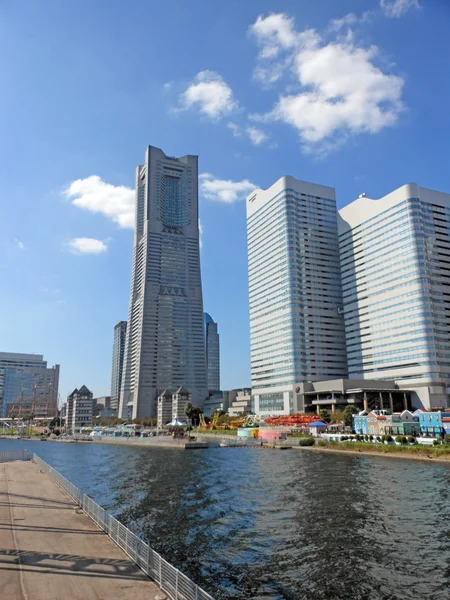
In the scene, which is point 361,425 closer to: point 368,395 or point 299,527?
point 368,395

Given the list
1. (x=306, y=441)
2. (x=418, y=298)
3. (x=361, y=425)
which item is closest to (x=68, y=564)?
(x=306, y=441)

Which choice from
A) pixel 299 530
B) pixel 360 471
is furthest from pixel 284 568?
pixel 360 471

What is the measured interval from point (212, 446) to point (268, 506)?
9723 centimetres

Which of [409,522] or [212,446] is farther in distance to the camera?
[212,446]

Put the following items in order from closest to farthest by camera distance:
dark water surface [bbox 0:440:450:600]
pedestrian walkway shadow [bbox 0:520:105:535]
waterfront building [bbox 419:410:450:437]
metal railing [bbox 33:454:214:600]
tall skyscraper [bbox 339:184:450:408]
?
metal railing [bbox 33:454:214:600], dark water surface [bbox 0:440:450:600], pedestrian walkway shadow [bbox 0:520:105:535], waterfront building [bbox 419:410:450:437], tall skyscraper [bbox 339:184:450:408]

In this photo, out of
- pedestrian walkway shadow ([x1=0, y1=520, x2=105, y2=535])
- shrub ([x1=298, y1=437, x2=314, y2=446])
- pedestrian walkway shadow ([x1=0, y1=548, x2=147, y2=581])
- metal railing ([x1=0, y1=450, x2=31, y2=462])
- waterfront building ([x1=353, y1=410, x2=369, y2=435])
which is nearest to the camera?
pedestrian walkway shadow ([x1=0, y1=548, x2=147, y2=581])

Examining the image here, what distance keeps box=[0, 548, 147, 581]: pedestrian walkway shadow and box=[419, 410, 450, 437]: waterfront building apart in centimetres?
10337

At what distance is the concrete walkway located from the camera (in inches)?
784

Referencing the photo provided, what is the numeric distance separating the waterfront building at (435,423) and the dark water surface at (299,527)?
3974 centimetres

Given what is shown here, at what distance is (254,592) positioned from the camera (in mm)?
25516

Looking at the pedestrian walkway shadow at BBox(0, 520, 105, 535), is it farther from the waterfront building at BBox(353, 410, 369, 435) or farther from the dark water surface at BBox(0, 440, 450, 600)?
the waterfront building at BBox(353, 410, 369, 435)

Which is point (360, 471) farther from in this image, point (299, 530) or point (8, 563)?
point (8, 563)

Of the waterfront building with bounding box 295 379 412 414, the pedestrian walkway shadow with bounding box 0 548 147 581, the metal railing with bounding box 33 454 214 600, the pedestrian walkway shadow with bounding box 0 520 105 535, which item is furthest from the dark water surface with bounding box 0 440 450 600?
the waterfront building with bounding box 295 379 412 414

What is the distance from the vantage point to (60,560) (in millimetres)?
24188
